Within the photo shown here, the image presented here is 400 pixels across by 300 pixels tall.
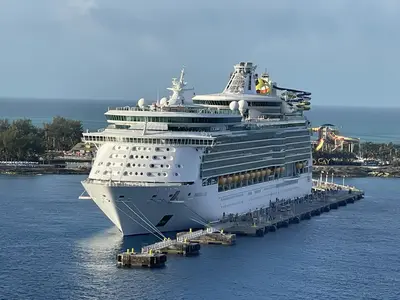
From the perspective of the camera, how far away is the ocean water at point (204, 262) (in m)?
45.4

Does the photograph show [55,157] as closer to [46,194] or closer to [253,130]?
[46,194]

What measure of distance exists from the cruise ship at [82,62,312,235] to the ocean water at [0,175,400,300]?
2223 millimetres

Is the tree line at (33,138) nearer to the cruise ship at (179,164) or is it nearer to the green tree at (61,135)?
the green tree at (61,135)

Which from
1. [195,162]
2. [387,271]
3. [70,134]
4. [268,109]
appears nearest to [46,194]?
[268,109]

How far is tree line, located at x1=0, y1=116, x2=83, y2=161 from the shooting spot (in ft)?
359

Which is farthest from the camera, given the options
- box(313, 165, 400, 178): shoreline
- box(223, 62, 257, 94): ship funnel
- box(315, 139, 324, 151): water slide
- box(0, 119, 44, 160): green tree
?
box(315, 139, 324, 151): water slide

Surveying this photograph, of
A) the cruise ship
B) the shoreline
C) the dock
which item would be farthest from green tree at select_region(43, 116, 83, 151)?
the cruise ship

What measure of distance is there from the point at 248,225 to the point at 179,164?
24.6 ft

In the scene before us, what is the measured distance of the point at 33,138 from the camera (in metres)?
111

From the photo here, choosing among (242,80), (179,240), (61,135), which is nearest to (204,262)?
(179,240)

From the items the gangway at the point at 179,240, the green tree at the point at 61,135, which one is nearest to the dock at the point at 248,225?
the gangway at the point at 179,240

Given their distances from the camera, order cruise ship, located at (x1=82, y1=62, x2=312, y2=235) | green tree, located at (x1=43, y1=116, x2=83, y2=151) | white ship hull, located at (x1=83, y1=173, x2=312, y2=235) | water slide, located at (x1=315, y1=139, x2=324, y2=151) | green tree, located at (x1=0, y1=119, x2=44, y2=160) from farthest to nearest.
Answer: green tree, located at (x1=43, y1=116, x2=83, y2=151), water slide, located at (x1=315, y1=139, x2=324, y2=151), green tree, located at (x1=0, y1=119, x2=44, y2=160), cruise ship, located at (x1=82, y1=62, x2=312, y2=235), white ship hull, located at (x1=83, y1=173, x2=312, y2=235)

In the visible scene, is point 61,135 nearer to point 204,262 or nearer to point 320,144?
point 320,144

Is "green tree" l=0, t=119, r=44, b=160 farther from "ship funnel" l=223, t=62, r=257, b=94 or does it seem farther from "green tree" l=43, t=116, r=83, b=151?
"ship funnel" l=223, t=62, r=257, b=94
